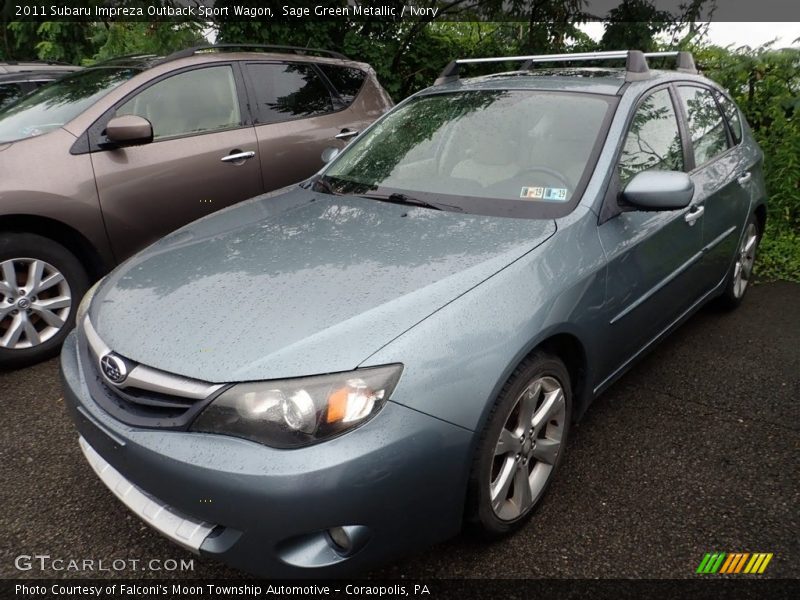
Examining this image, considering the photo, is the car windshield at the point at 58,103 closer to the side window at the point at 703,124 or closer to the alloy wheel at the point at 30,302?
the alloy wheel at the point at 30,302

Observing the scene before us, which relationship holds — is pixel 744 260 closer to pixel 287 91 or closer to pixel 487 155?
pixel 487 155

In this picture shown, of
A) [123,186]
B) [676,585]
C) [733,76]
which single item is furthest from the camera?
[733,76]

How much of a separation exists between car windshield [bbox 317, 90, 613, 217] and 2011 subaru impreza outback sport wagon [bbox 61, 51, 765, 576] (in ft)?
0.04

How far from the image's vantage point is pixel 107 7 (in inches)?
249

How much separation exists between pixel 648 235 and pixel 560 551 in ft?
4.36

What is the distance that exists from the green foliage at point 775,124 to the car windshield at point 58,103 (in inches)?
196

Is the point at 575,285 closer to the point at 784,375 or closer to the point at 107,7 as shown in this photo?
the point at 784,375

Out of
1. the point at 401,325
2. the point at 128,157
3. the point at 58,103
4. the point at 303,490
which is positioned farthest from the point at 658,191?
the point at 58,103

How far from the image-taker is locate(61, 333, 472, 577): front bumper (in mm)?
1662

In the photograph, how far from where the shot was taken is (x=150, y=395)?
1885mm

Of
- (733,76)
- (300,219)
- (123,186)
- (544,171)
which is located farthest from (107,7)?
(733,76)

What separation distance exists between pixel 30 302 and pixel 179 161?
121cm

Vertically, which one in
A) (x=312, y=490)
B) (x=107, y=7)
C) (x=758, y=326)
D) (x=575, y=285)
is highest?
(x=107, y=7)

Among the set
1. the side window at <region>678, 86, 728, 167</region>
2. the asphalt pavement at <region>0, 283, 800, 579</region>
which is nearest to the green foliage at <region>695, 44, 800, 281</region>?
the side window at <region>678, 86, 728, 167</region>
